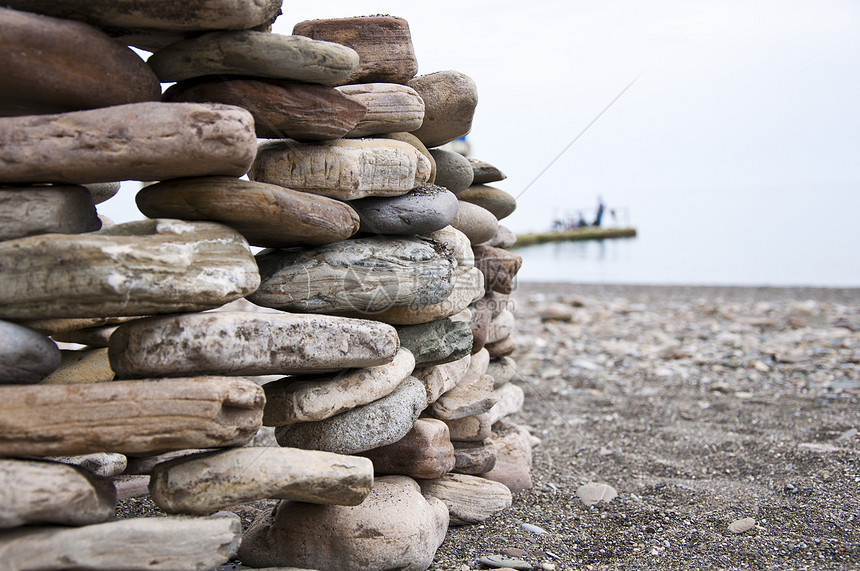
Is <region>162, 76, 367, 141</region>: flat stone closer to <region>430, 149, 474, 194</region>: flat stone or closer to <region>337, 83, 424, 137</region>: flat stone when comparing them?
<region>337, 83, 424, 137</region>: flat stone

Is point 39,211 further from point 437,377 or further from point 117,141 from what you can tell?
point 437,377

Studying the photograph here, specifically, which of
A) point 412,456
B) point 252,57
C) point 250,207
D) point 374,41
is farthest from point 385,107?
point 412,456

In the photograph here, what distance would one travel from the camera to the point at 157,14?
289 cm

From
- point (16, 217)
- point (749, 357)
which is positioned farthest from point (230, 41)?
point (749, 357)

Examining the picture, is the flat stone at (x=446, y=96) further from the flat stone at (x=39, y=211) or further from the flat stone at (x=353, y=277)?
the flat stone at (x=39, y=211)

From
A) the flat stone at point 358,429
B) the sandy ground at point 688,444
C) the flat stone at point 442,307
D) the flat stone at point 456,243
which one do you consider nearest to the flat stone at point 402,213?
the flat stone at point 456,243

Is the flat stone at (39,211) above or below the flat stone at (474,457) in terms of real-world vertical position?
above

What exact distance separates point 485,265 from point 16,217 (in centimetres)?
313

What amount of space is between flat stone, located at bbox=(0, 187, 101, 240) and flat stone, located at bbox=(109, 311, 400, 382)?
465 millimetres

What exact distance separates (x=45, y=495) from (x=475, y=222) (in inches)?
123

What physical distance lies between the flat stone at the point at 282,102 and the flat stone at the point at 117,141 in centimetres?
31

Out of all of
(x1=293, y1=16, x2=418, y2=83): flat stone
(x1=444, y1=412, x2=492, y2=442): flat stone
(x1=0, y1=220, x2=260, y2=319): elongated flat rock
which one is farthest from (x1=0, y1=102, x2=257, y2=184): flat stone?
(x1=444, y1=412, x2=492, y2=442): flat stone

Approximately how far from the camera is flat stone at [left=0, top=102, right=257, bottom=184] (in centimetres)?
268

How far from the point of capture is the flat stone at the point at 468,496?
13.4ft
